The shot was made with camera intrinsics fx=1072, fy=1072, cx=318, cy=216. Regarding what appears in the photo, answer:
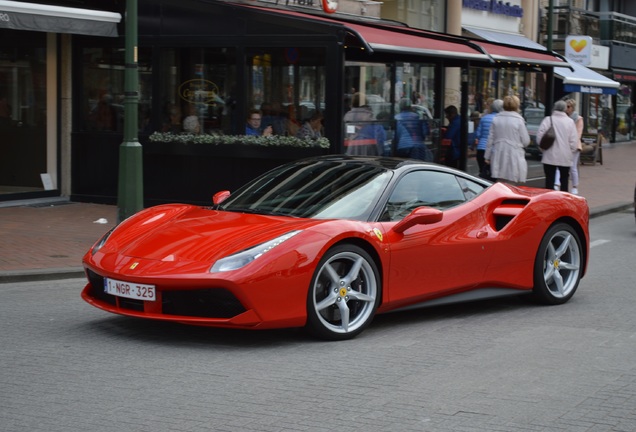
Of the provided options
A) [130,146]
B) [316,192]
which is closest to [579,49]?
[130,146]

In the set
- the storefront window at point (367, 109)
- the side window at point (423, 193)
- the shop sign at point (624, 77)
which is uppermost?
the shop sign at point (624, 77)

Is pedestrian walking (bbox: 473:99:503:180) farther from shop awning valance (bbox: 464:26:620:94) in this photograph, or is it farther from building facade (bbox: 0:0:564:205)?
shop awning valance (bbox: 464:26:620:94)

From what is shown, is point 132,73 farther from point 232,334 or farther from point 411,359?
point 411,359

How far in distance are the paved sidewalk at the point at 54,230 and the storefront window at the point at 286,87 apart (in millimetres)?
2664

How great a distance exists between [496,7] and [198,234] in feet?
81.0

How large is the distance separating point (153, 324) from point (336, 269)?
4.76 ft

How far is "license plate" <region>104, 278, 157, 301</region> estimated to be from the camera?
696 centimetres

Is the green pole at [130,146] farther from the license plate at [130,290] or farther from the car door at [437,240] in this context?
the license plate at [130,290]

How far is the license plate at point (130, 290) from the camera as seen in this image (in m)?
6.96

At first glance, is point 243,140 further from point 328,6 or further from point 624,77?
point 624,77

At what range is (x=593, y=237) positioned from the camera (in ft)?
47.4

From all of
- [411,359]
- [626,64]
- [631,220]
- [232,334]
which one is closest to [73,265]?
[232,334]

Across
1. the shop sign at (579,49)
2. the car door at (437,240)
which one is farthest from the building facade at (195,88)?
the shop sign at (579,49)

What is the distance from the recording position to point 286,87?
15.4m
